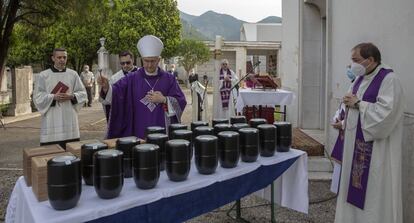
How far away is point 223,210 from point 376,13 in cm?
289

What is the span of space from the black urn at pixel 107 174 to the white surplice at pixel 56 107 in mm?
3348

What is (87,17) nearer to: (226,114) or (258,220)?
(226,114)

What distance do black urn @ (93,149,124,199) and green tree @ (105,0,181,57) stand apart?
26.3 m

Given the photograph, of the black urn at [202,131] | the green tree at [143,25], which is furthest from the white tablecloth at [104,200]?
the green tree at [143,25]

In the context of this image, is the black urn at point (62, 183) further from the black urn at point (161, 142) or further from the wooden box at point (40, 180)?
the black urn at point (161, 142)

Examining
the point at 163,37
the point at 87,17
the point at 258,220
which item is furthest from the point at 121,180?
the point at 163,37

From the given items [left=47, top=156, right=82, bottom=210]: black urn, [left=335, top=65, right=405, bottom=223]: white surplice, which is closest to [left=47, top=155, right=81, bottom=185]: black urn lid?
[left=47, top=156, right=82, bottom=210]: black urn

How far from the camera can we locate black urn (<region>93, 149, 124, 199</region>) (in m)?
2.13

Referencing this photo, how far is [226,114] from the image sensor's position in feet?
36.5

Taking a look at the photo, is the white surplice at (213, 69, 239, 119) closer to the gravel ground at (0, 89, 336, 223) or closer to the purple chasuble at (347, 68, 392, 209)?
the gravel ground at (0, 89, 336, 223)

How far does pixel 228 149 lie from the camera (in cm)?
280

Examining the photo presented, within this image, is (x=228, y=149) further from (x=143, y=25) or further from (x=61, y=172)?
(x=143, y=25)

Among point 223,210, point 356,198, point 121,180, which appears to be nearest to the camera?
point 121,180

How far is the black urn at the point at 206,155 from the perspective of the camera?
2633 mm
